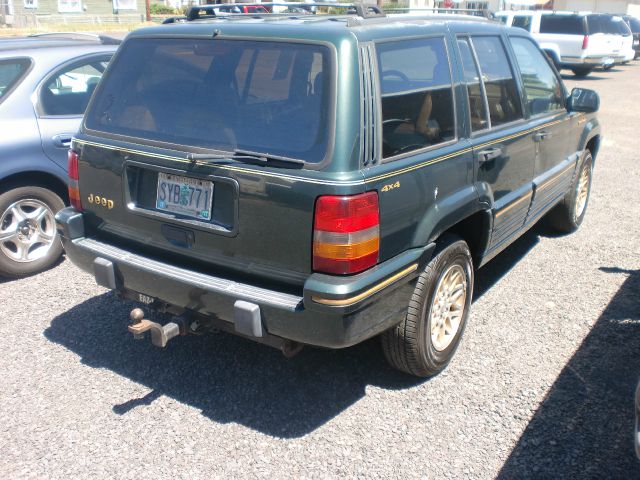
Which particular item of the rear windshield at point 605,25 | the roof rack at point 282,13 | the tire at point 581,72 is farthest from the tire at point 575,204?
the tire at point 581,72

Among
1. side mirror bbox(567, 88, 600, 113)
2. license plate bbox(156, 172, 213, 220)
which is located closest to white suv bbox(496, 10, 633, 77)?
side mirror bbox(567, 88, 600, 113)

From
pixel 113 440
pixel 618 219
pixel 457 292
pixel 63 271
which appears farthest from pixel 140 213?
pixel 618 219

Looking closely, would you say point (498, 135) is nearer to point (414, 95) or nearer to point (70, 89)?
point (414, 95)

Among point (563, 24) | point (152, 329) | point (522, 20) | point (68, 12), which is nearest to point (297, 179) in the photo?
point (152, 329)

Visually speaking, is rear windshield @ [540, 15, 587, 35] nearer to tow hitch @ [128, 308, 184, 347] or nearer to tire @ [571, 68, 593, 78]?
tire @ [571, 68, 593, 78]

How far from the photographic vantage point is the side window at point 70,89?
5191 millimetres

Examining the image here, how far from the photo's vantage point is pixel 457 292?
12.9ft

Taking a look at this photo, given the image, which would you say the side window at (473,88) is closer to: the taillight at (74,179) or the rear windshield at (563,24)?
the taillight at (74,179)

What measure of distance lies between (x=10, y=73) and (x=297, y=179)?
332 cm

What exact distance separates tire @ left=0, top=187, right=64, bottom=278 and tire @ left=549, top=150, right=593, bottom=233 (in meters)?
4.39

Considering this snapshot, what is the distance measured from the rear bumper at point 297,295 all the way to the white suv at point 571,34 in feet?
66.1

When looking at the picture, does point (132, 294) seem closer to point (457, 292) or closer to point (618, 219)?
point (457, 292)

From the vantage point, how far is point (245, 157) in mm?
3018

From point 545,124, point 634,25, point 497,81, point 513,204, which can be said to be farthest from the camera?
point 634,25
